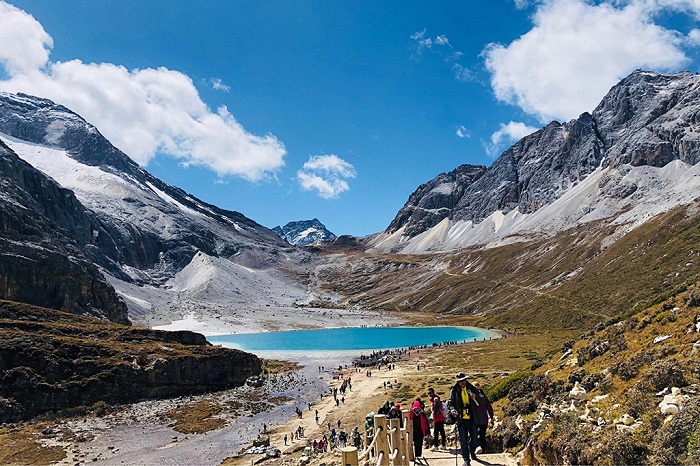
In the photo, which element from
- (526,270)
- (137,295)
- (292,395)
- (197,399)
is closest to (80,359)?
(197,399)

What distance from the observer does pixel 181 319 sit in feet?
520

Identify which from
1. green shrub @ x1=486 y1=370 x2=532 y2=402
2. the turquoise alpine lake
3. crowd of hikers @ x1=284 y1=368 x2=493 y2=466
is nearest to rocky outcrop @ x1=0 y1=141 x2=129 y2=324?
the turquoise alpine lake

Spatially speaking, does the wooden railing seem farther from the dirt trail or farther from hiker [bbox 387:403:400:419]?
the dirt trail

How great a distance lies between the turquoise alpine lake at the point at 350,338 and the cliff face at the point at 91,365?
4228 centimetres

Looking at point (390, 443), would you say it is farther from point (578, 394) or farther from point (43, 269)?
point (43, 269)

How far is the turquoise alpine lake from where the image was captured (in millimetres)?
113375

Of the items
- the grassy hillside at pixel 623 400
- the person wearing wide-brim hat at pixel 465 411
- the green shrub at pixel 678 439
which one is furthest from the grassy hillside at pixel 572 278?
the person wearing wide-brim hat at pixel 465 411

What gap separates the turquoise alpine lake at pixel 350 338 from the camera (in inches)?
4464

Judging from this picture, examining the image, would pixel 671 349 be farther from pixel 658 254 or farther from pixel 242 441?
pixel 658 254

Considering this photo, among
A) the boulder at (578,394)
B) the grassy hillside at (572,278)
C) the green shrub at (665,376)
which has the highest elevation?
the grassy hillside at (572,278)

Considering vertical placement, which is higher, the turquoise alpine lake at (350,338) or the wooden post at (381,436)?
the turquoise alpine lake at (350,338)

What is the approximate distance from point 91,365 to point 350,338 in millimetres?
82395

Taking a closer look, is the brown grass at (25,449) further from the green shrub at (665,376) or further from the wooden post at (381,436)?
the green shrub at (665,376)

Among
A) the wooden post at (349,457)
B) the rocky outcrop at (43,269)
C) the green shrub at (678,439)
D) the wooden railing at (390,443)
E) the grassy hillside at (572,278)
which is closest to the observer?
the green shrub at (678,439)
